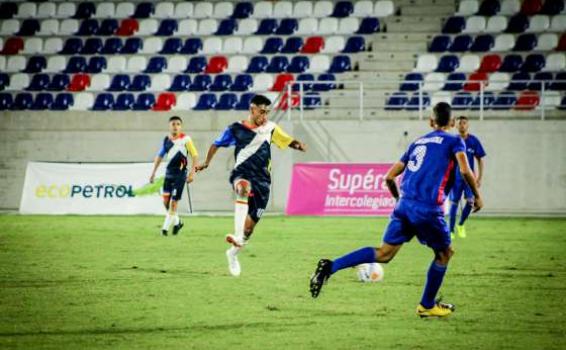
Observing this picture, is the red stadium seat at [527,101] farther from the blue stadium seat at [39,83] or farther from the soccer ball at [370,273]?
the soccer ball at [370,273]

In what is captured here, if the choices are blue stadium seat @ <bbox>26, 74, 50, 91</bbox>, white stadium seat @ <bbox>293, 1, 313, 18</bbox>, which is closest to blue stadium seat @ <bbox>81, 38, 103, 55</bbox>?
blue stadium seat @ <bbox>26, 74, 50, 91</bbox>

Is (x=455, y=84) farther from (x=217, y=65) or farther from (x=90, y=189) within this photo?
(x=90, y=189)

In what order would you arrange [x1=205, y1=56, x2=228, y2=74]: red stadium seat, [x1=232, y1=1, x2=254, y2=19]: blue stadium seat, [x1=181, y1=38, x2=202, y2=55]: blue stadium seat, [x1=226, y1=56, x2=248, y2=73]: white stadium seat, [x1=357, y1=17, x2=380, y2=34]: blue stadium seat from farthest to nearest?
[x1=232, y1=1, x2=254, y2=19]: blue stadium seat
[x1=181, y1=38, x2=202, y2=55]: blue stadium seat
[x1=357, y1=17, x2=380, y2=34]: blue stadium seat
[x1=205, y1=56, x2=228, y2=74]: red stadium seat
[x1=226, y1=56, x2=248, y2=73]: white stadium seat

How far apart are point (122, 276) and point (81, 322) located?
3556 mm

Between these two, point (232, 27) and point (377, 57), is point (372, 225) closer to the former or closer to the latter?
point (377, 57)

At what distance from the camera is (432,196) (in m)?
8.45

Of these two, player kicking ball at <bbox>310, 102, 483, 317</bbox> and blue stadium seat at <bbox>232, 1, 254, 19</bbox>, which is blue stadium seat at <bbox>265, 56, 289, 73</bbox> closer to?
blue stadium seat at <bbox>232, 1, 254, 19</bbox>

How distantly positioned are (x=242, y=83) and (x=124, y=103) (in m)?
4.11

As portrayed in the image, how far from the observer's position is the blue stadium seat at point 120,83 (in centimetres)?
3156

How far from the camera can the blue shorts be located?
8445 millimetres

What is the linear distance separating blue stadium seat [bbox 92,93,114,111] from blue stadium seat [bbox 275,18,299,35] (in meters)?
6.41

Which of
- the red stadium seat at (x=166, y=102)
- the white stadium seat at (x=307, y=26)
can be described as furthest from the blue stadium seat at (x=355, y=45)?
the red stadium seat at (x=166, y=102)

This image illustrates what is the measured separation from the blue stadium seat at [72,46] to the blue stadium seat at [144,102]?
4.11m

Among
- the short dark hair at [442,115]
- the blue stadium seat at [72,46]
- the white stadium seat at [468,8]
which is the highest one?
the white stadium seat at [468,8]
